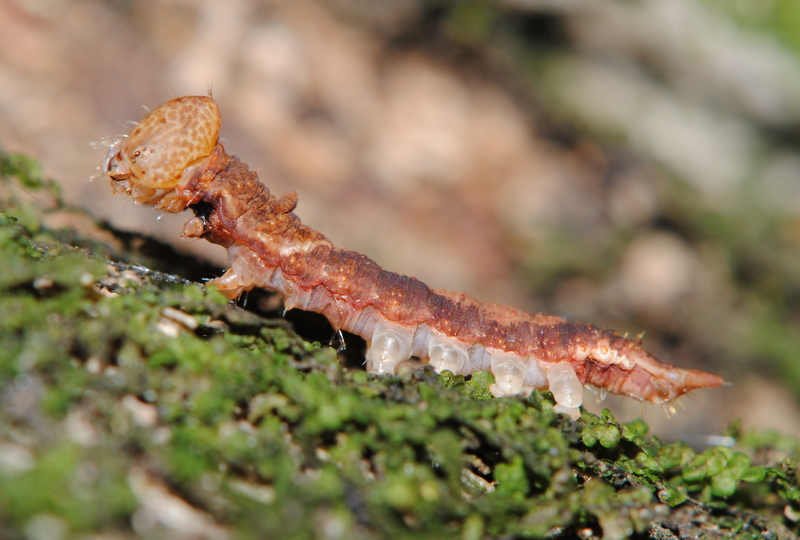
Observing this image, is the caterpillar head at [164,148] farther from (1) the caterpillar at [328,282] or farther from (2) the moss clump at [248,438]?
(2) the moss clump at [248,438]

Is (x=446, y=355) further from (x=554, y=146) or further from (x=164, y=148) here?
(x=554, y=146)

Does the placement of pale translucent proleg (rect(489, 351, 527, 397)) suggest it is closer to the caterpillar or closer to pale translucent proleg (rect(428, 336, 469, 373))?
the caterpillar

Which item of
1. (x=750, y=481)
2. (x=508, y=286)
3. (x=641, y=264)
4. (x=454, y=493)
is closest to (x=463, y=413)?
(x=454, y=493)

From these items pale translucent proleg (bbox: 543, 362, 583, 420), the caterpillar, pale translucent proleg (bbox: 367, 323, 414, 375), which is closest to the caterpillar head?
the caterpillar

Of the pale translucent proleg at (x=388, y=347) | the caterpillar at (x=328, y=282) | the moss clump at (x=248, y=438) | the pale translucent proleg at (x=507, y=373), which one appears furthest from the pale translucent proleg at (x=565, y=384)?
the pale translucent proleg at (x=388, y=347)

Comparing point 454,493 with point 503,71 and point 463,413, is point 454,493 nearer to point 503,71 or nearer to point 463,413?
point 463,413

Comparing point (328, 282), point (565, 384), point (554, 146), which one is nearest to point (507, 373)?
point (565, 384)
